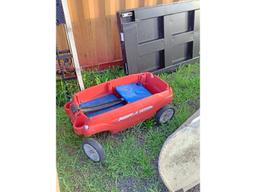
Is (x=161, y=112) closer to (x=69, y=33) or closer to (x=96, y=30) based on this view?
(x=69, y=33)

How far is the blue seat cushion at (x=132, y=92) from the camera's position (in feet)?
7.77

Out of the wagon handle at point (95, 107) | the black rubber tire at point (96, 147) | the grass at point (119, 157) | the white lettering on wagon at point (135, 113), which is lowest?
the grass at point (119, 157)

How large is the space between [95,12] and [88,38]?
286 mm

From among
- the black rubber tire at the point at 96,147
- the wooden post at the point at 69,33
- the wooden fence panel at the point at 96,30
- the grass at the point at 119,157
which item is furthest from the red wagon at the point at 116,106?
the wooden fence panel at the point at 96,30

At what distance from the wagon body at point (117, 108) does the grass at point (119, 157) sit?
138 millimetres

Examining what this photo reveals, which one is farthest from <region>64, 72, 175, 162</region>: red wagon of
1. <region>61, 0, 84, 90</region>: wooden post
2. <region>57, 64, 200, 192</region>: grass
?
<region>61, 0, 84, 90</region>: wooden post

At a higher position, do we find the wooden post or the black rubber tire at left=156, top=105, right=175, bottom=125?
the wooden post

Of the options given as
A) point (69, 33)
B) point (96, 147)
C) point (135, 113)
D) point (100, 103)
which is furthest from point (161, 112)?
point (69, 33)

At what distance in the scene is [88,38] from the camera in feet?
10.3

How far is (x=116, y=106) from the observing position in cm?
234

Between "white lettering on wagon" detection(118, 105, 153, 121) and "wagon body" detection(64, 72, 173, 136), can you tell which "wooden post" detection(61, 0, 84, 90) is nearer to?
"wagon body" detection(64, 72, 173, 136)

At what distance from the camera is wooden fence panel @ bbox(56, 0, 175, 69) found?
2959 millimetres

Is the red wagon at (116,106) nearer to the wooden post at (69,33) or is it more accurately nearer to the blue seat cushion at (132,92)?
the blue seat cushion at (132,92)
